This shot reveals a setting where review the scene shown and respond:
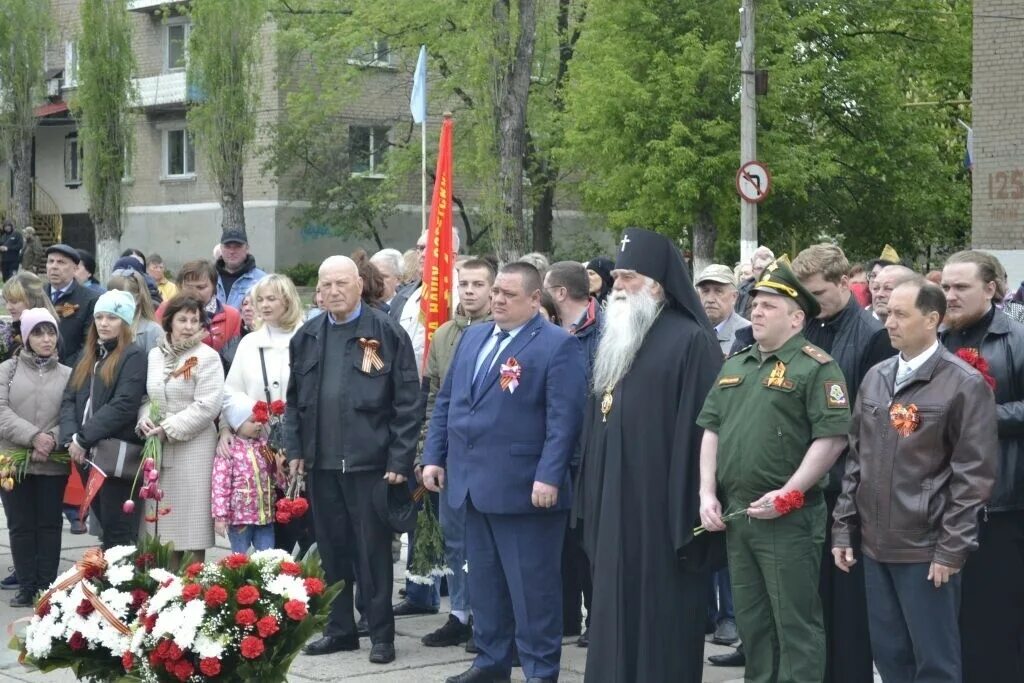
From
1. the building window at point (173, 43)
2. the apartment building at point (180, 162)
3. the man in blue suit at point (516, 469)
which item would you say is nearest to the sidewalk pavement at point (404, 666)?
the man in blue suit at point (516, 469)

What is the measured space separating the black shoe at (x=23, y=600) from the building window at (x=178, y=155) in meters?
34.9

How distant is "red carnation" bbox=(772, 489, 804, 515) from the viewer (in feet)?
20.7

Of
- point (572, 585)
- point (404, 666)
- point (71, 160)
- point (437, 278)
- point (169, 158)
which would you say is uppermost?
point (71, 160)

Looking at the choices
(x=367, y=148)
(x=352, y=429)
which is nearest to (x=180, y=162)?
(x=367, y=148)

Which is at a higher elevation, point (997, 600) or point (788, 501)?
point (788, 501)

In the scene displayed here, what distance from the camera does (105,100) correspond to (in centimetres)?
3778

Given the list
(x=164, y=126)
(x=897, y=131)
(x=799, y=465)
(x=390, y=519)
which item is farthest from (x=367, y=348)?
(x=164, y=126)

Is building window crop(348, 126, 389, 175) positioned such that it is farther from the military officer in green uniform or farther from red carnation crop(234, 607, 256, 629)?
red carnation crop(234, 607, 256, 629)

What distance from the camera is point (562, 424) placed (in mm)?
7598

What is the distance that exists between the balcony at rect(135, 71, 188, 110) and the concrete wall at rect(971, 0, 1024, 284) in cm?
2288

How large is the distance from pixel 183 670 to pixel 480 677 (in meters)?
2.45

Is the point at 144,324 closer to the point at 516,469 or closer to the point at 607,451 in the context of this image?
the point at 516,469

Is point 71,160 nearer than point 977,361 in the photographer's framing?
No

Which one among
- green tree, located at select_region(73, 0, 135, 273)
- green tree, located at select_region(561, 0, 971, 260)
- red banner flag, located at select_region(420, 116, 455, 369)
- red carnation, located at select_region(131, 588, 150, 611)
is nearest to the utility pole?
green tree, located at select_region(561, 0, 971, 260)
